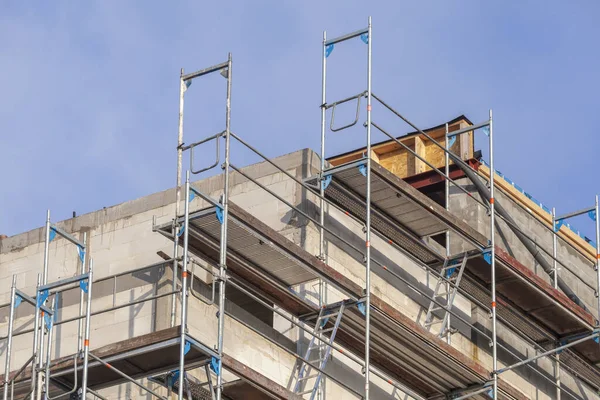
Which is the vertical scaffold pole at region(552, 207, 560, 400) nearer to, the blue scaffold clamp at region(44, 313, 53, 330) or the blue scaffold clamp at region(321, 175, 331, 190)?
the blue scaffold clamp at region(321, 175, 331, 190)

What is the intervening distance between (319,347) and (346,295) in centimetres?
120

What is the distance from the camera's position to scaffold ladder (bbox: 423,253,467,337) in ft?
109

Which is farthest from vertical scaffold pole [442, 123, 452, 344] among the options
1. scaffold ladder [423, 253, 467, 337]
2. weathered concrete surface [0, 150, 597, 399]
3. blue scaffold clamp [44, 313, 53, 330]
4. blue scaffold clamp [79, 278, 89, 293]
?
blue scaffold clamp [44, 313, 53, 330]

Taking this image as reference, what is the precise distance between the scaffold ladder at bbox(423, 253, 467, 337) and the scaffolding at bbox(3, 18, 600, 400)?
0.13 ft

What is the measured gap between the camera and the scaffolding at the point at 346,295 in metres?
27.8

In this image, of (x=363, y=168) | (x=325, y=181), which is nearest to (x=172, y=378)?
(x=325, y=181)

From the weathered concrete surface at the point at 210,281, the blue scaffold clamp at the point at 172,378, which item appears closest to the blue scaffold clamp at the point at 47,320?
the weathered concrete surface at the point at 210,281

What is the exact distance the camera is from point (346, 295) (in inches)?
1229

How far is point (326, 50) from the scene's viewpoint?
1339 inches

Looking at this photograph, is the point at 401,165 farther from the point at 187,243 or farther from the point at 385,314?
the point at 187,243

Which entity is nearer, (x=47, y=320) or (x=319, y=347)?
(x=47, y=320)

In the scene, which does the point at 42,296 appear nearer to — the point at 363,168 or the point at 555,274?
the point at 363,168

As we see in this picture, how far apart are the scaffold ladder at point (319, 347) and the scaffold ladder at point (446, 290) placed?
2.66 metres

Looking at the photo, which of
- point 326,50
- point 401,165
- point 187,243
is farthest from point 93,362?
point 401,165
